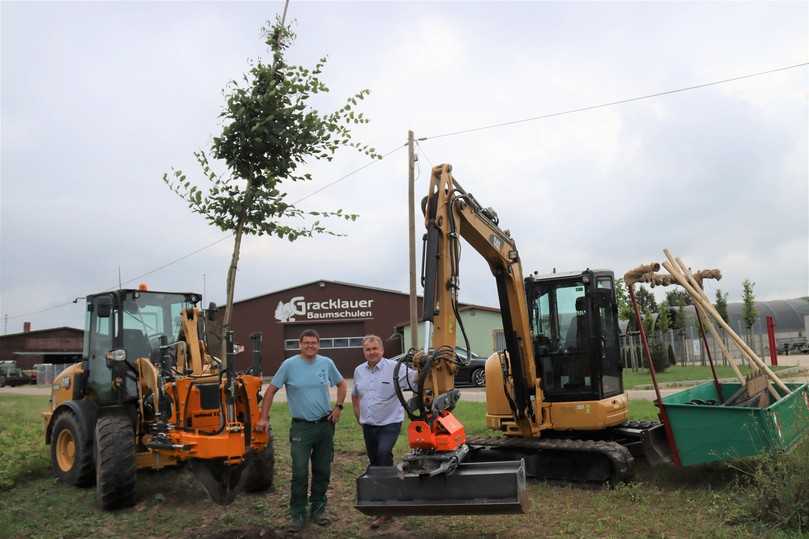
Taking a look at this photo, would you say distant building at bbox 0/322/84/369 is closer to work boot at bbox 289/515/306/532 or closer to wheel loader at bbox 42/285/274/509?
wheel loader at bbox 42/285/274/509

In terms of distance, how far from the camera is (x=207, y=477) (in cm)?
727

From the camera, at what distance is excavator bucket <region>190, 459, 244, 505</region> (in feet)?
23.8

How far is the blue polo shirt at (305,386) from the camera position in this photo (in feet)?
22.7

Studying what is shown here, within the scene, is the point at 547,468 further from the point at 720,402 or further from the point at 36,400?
the point at 36,400

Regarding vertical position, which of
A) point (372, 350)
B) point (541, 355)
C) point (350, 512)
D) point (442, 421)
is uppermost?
point (372, 350)

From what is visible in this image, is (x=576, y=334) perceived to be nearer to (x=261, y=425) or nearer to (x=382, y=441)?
(x=382, y=441)

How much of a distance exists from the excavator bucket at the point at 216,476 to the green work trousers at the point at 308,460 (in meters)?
0.77

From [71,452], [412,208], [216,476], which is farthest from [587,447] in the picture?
[412,208]

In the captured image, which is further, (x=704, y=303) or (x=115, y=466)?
(x=704, y=303)

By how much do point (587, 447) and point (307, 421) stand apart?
3.46 m

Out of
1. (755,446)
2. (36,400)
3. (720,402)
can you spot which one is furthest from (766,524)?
(36,400)

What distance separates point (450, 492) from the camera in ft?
18.6

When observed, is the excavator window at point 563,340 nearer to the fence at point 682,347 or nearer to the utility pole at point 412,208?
the utility pole at point 412,208

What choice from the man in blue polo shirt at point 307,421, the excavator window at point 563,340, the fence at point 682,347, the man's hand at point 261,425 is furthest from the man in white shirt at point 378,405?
the fence at point 682,347
